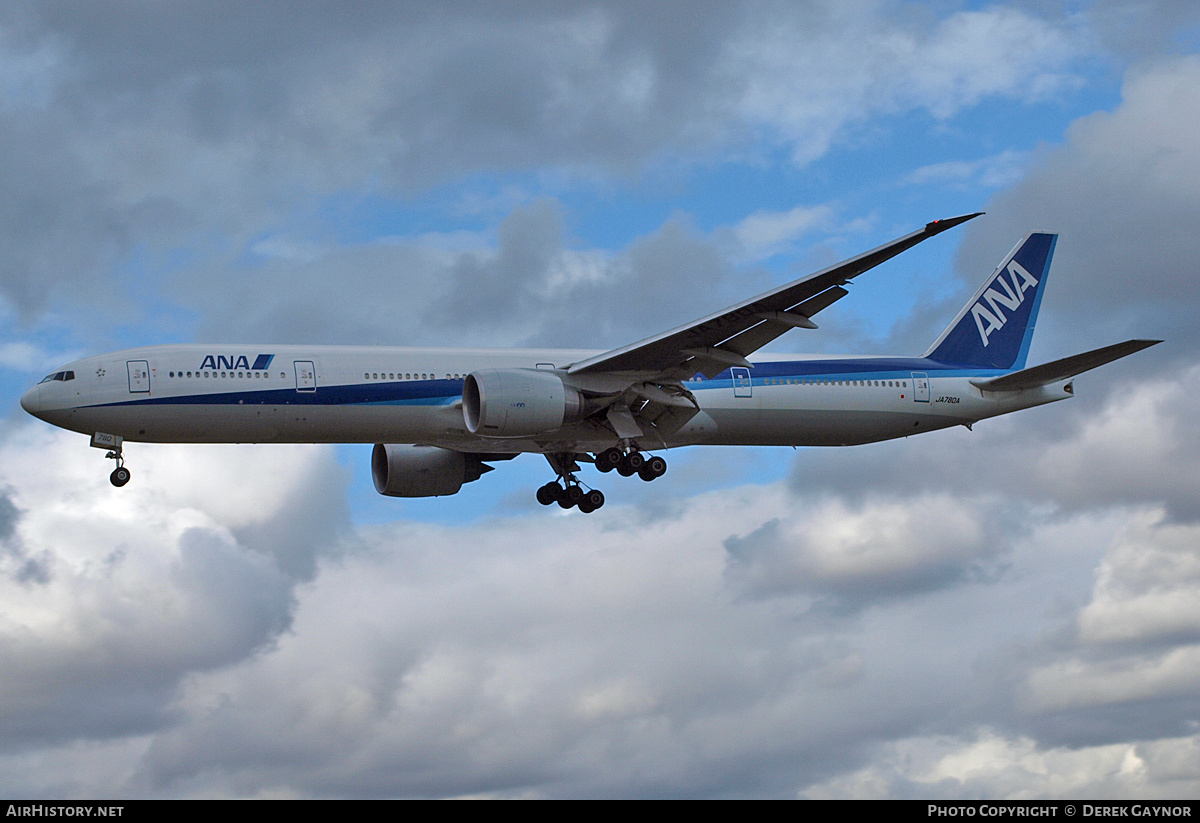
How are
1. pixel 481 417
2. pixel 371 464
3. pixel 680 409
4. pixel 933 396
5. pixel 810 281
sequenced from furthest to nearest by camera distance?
Result: 1. pixel 371 464
2. pixel 933 396
3. pixel 680 409
4. pixel 481 417
5. pixel 810 281

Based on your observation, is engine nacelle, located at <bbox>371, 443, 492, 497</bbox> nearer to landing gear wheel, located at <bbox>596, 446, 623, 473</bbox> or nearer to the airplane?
the airplane

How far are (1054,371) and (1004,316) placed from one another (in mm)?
4854

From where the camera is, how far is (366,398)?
34.8 metres

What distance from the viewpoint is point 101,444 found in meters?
34.2

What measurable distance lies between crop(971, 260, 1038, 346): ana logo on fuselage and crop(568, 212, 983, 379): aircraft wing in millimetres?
10664

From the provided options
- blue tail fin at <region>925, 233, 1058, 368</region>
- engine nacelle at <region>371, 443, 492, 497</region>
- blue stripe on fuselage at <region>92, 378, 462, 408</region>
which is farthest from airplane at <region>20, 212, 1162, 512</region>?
engine nacelle at <region>371, 443, 492, 497</region>

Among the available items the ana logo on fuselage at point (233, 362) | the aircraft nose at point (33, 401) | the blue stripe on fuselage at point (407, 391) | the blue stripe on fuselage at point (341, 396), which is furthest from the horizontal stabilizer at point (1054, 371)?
the aircraft nose at point (33, 401)

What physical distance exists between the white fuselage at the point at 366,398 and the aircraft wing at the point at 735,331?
1.91 meters

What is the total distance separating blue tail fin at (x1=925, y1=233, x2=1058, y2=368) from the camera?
42188 millimetres
